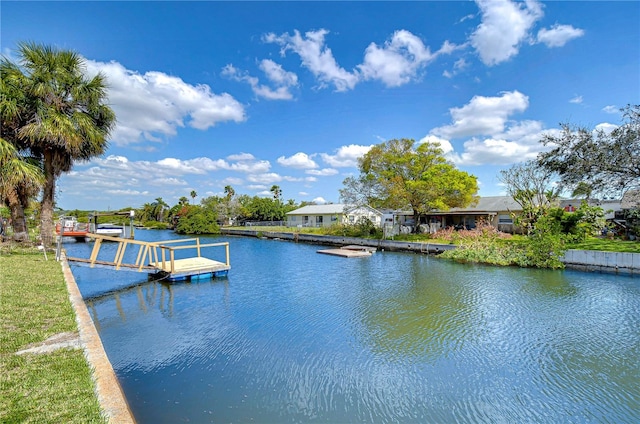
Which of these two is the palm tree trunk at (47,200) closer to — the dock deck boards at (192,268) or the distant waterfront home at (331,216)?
the dock deck boards at (192,268)

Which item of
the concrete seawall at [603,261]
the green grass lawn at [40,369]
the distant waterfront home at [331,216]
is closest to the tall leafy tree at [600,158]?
the concrete seawall at [603,261]

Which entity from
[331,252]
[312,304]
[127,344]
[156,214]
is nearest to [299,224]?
[331,252]

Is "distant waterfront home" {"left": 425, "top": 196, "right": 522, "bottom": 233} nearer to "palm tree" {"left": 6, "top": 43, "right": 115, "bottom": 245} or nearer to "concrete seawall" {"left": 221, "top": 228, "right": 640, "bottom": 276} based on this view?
"concrete seawall" {"left": 221, "top": 228, "right": 640, "bottom": 276}

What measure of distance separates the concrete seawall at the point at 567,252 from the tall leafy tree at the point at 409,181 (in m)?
3.67

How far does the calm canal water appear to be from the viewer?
466cm

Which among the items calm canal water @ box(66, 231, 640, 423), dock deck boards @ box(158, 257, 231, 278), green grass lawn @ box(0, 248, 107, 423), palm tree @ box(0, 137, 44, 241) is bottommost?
calm canal water @ box(66, 231, 640, 423)

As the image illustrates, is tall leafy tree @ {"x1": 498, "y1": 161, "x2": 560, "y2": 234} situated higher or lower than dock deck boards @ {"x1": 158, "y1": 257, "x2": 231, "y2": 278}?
higher

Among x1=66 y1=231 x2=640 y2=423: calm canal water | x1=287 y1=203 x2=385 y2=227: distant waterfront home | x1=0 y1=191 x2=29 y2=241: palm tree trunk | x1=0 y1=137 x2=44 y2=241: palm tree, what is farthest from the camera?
x1=287 y1=203 x2=385 y2=227: distant waterfront home

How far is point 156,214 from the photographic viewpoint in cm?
7281

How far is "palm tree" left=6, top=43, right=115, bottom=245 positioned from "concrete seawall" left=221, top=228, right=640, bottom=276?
19.2m

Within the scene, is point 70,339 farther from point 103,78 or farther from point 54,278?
point 103,78

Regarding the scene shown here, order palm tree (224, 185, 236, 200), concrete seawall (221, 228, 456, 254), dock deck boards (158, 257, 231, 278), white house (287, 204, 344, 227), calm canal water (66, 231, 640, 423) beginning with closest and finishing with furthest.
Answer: calm canal water (66, 231, 640, 423) < dock deck boards (158, 257, 231, 278) < concrete seawall (221, 228, 456, 254) < white house (287, 204, 344, 227) < palm tree (224, 185, 236, 200)

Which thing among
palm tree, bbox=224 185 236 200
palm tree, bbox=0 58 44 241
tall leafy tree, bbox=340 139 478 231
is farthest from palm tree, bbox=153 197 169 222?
palm tree, bbox=0 58 44 241

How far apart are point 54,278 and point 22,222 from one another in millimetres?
8850
